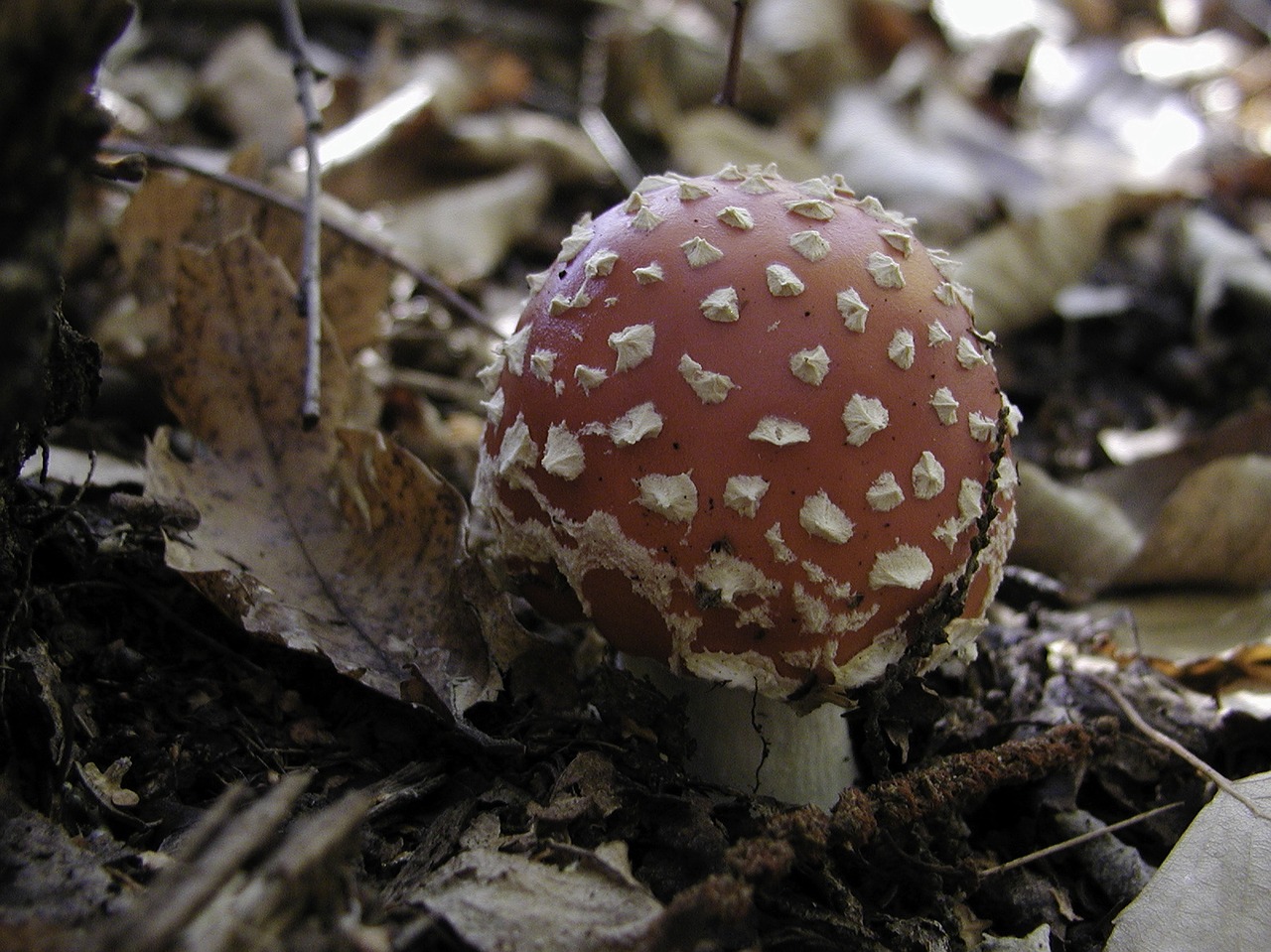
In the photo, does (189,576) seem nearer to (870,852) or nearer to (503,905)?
(503,905)

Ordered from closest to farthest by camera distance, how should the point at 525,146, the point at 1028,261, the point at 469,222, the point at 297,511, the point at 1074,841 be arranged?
the point at 1074,841
the point at 297,511
the point at 469,222
the point at 1028,261
the point at 525,146

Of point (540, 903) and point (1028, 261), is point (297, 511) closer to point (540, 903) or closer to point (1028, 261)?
point (540, 903)

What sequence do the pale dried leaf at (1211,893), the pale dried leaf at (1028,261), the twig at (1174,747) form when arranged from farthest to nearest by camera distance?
1. the pale dried leaf at (1028,261)
2. the twig at (1174,747)
3. the pale dried leaf at (1211,893)

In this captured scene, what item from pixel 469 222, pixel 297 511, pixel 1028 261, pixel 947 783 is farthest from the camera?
pixel 1028 261

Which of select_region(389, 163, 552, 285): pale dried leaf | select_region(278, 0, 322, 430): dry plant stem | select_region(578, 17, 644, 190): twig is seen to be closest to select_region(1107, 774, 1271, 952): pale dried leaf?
select_region(278, 0, 322, 430): dry plant stem

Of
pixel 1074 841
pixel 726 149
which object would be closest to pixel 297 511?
pixel 1074 841

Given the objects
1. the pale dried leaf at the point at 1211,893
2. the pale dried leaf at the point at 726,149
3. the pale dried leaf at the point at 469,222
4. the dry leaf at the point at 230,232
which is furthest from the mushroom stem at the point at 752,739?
the pale dried leaf at the point at 726,149

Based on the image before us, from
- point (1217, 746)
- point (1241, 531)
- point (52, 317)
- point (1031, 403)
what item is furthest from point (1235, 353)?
point (52, 317)

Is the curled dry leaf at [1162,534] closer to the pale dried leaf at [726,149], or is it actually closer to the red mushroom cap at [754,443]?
the red mushroom cap at [754,443]
